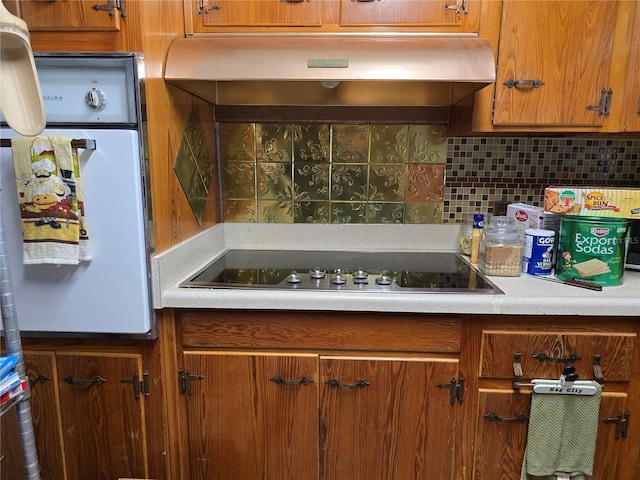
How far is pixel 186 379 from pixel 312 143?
0.98 m

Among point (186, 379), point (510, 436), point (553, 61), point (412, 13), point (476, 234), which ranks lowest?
point (510, 436)

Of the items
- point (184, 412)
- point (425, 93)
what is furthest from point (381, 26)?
point (184, 412)

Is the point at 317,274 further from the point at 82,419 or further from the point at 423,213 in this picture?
the point at 82,419

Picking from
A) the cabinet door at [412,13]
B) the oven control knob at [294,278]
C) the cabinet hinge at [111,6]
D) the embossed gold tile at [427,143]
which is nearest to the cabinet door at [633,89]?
the cabinet door at [412,13]

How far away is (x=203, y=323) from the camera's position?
111cm

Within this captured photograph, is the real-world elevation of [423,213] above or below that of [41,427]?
above

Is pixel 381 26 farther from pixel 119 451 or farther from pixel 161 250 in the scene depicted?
pixel 119 451

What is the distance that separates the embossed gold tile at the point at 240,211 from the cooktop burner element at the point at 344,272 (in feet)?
0.46

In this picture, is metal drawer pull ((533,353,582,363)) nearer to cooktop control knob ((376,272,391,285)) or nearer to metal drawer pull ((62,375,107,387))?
cooktop control knob ((376,272,391,285))

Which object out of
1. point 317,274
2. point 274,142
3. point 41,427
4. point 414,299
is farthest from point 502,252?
point 41,427

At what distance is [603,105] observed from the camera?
122 cm

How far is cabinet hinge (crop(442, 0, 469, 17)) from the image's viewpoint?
1.20 metres

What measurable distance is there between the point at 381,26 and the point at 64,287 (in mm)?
1187

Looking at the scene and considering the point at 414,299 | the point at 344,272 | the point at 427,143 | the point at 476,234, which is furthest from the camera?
the point at 427,143
